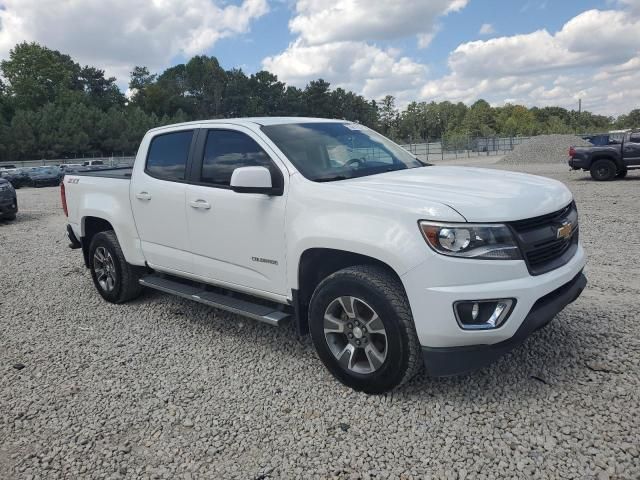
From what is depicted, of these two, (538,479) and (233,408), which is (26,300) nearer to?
(233,408)

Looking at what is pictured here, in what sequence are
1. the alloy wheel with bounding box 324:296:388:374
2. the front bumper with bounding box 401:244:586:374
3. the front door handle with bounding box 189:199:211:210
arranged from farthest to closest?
1. the front door handle with bounding box 189:199:211:210
2. the alloy wheel with bounding box 324:296:388:374
3. the front bumper with bounding box 401:244:586:374

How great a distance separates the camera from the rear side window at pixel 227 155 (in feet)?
13.2

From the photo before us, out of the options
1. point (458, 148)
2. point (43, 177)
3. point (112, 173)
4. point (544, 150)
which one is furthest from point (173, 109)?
point (112, 173)

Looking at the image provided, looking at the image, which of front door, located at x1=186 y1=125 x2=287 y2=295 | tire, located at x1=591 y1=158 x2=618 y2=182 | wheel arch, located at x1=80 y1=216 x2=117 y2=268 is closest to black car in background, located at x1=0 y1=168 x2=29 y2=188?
wheel arch, located at x1=80 y1=216 x2=117 y2=268

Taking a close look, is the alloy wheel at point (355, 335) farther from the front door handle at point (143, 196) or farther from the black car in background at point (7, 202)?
the black car in background at point (7, 202)

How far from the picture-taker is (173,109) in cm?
9844

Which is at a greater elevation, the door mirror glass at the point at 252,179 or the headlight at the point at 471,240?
the door mirror glass at the point at 252,179

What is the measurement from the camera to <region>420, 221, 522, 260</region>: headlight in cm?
291

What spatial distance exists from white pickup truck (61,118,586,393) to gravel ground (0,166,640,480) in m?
0.36

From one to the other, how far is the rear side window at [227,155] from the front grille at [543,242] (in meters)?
1.87

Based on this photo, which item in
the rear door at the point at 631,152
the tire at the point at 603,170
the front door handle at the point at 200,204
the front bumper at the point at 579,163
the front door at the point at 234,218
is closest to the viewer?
the front door at the point at 234,218

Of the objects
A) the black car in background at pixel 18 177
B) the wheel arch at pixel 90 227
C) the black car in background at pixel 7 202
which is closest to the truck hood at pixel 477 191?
the wheel arch at pixel 90 227

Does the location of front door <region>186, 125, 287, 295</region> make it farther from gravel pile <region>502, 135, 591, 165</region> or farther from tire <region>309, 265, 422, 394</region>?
gravel pile <region>502, 135, 591, 165</region>

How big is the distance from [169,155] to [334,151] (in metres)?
1.68
